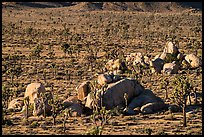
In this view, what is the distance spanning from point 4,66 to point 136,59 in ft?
85.5

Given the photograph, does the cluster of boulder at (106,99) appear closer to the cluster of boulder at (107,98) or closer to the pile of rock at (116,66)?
the cluster of boulder at (107,98)

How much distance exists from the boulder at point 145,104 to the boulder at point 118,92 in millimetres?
930

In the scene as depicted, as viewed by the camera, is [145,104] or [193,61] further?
[193,61]

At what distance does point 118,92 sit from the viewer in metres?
47.2

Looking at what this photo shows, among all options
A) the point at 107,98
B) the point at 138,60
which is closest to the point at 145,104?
the point at 107,98

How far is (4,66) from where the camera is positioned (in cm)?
7475

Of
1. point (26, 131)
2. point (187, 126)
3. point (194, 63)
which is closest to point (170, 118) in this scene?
point (187, 126)

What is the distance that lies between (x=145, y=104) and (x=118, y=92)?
3.66 metres

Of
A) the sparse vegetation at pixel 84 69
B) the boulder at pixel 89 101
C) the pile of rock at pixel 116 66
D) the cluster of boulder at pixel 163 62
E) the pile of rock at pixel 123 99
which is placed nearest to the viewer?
the sparse vegetation at pixel 84 69

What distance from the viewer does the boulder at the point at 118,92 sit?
4678cm

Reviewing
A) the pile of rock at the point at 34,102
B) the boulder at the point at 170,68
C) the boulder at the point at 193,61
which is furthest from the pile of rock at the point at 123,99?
the boulder at the point at 193,61

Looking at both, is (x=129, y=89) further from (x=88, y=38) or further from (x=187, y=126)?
(x=88, y=38)

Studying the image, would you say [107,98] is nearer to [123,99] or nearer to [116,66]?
[123,99]

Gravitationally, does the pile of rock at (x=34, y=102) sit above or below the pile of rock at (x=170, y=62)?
below
